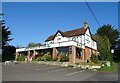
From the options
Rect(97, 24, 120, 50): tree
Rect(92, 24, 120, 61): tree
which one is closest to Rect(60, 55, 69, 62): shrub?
Rect(92, 24, 120, 61): tree

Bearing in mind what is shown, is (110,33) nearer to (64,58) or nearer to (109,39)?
(109,39)

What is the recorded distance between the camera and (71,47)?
2670 cm

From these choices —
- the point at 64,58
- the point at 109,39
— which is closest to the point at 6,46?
the point at 64,58

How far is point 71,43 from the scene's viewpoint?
1047 inches

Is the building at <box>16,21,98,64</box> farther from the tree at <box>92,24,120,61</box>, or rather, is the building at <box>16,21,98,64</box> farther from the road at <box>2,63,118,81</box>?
the road at <box>2,63,118,81</box>

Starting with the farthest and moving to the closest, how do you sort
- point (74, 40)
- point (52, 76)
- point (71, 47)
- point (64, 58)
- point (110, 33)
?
1. point (110, 33)
2. point (74, 40)
3. point (71, 47)
4. point (64, 58)
5. point (52, 76)

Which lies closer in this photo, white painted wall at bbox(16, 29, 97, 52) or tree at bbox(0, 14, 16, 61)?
white painted wall at bbox(16, 29, 97, 52)

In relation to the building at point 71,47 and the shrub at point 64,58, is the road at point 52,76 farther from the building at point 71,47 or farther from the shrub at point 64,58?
the building at point 71,47

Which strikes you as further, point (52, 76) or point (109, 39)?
point (109, 39)

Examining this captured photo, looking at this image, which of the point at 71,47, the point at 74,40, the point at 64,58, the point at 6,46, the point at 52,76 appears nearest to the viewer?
the point at 52,76

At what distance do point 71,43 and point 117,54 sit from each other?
2483 centimetres

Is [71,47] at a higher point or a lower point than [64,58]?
higher

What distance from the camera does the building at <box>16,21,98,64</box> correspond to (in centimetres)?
2679

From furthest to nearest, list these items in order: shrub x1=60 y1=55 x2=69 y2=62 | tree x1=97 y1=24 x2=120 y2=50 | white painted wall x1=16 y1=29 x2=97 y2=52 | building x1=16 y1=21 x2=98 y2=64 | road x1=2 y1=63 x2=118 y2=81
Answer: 1. tree x1=97 y1=24 x2=120 y2=50
2. white painted wall x1=16 y1=29 x2=97 y2=52
3. building x1=16 y1=21 x2=98 y2=64
4. shrub x1=60 y1=55 x2=69 y2=62
5. road x1=2 y1=63 x2=118 y2=81
